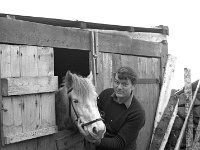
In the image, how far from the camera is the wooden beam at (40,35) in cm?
326

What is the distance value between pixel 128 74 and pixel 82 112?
0.77m

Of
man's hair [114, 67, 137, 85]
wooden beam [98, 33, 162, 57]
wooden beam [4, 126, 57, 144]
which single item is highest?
wooden beam [98, 33, 162, 57]

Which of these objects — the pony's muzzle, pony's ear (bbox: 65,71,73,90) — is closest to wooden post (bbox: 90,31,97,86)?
pony's ear (bbox: 65,71,73,90)

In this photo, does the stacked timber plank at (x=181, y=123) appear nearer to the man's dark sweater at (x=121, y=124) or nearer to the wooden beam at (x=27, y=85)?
the man's dark sweater at (x=121, y=124)

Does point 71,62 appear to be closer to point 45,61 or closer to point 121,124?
point 45,61

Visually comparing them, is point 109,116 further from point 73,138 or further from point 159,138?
point 159,138

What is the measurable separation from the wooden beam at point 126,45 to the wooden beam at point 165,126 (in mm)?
1099

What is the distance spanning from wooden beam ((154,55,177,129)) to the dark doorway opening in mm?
1655

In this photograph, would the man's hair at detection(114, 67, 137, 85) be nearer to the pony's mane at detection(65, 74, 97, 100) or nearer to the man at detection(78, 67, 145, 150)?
the man at detection(78, 67, 145, 150)

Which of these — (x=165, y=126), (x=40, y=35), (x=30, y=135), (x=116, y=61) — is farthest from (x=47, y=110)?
(x=165, y=126)

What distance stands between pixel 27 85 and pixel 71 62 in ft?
9.59

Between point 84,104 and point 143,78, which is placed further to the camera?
point 143,78

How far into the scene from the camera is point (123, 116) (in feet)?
12.5

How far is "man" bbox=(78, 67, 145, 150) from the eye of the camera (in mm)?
3688
